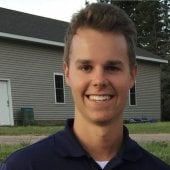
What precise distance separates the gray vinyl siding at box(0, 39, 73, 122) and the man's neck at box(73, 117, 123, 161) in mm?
20212

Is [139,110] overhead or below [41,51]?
below

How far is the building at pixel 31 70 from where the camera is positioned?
22.7m

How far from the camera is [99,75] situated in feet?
7.97

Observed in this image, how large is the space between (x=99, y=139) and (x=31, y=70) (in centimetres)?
2175

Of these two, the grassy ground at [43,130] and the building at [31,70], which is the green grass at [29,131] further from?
the building at [31,70]

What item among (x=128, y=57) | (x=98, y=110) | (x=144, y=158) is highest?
(x=128, y=57)

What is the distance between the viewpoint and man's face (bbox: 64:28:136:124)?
2.43 metres

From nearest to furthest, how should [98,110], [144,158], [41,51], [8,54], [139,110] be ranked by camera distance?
1. [98,110]
2. [144,158]
3. [8,54]
4. [41,51]
5. [139,110]

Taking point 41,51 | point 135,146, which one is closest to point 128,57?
point 135,146

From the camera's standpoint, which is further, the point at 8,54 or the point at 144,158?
the point at 8,54

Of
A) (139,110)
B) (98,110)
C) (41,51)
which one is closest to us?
(98,110)

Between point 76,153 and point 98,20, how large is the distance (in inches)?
24.9

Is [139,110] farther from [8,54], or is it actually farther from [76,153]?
[76,153]

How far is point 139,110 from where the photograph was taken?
32.0 metres
